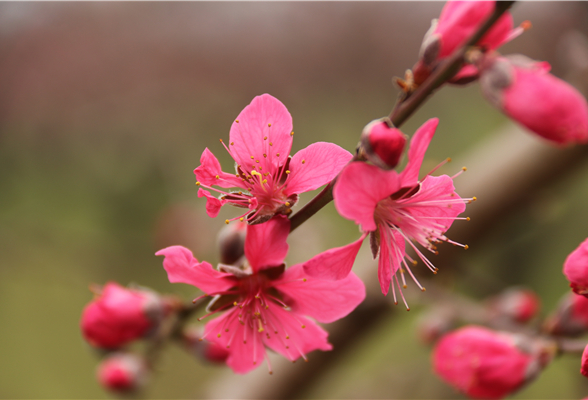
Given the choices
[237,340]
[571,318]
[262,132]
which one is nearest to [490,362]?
[571,318]

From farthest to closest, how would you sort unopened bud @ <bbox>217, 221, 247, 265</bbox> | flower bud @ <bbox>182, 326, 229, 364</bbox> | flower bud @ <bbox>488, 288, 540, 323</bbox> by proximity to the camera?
flower bud @ <bbox>488, 288, 540, 323</bbox>, flower bud @ <bbox>182, 326, 229, 364</bbox>, unopened bud @ <bbox>217, 221, 247, 265</bbox>

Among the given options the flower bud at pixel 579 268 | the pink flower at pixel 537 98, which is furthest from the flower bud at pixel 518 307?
the pink flower at pixel 537 98

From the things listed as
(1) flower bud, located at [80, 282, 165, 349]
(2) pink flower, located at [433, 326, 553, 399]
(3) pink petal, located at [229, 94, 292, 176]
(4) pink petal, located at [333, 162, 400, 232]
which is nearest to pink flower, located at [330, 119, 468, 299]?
(4) pink petal, located at [333, 162, 400, 232]

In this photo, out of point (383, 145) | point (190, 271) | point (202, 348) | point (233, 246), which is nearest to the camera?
point (383, 145)

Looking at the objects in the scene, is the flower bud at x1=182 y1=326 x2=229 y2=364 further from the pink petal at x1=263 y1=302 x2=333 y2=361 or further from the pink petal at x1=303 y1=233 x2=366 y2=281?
the pink petal at x1=303 y1=233 x2=366 y2=281

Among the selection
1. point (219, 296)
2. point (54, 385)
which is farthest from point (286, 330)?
point (54, 385)

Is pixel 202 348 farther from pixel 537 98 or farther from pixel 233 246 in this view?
pixel 537 98
